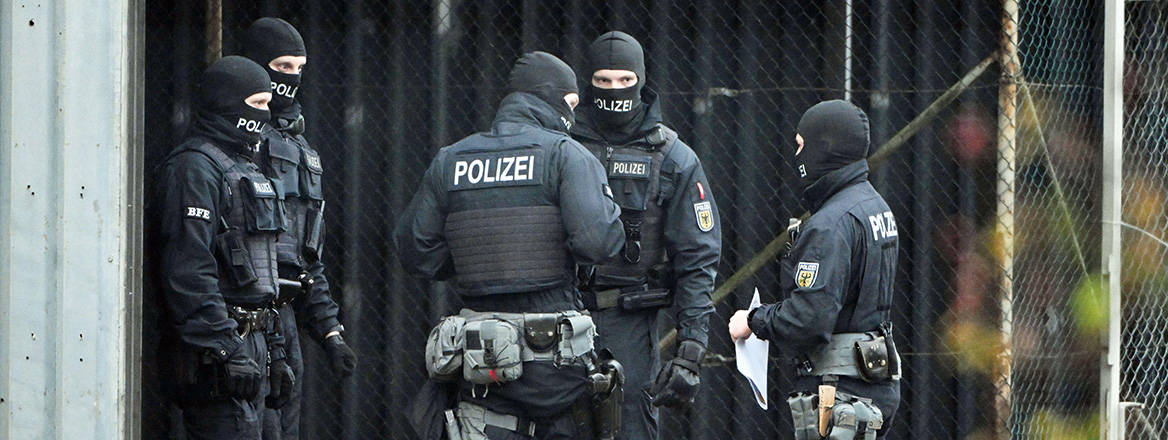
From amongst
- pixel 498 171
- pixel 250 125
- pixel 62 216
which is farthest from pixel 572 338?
pixel 62 216

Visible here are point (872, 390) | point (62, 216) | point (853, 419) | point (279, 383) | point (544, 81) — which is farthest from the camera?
point (279, 383)

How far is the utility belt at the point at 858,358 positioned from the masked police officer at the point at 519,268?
2.45ft

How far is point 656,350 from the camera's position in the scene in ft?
19.4

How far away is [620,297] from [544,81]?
3.34 ft

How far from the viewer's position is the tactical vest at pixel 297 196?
572 cm

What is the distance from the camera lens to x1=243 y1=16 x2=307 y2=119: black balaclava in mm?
5871

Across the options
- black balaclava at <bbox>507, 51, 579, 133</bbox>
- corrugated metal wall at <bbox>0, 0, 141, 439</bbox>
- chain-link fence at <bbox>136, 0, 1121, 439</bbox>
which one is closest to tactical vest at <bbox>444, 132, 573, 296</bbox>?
black balaclava at <bbox>507, 51, 579, 133</bbox>

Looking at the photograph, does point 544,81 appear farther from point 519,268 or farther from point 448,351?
point 448,351

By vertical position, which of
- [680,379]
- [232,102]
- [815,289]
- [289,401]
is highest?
[232,102]

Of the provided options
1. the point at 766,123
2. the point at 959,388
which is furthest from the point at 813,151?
the point at 959,388

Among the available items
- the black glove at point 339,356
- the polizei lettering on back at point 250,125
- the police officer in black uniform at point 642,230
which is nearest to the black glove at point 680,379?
the police officer in black uniform at point 642,230

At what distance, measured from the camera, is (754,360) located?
5.12m

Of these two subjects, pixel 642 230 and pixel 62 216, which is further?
pixel 642 230

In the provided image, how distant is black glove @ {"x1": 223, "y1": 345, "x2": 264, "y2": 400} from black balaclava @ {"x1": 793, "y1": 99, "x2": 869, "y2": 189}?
1.99m
